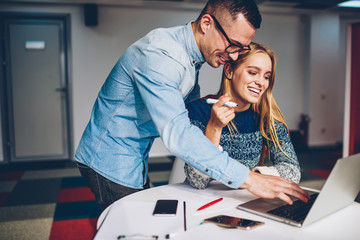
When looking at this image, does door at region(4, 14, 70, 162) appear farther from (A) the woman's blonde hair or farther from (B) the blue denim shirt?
(A) the woman's blonde hair

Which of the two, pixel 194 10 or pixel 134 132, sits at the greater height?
pixel 194 10

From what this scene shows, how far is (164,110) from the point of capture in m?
1.04

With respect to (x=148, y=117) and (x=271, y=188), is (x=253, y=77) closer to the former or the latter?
(x=148, y=117)

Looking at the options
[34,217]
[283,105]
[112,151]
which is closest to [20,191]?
[34,217]

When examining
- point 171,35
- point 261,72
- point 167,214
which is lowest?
point 167,214

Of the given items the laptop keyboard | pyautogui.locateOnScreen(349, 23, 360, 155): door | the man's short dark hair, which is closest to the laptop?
the laptop keyboard

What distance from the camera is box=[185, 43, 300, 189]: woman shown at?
5.14ft

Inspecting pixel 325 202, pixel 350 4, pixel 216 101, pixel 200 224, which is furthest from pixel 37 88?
pixel 350 4

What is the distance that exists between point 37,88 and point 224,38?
4457 mm

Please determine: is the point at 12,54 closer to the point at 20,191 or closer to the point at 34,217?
the point at 20,191

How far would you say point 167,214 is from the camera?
38.8 inches

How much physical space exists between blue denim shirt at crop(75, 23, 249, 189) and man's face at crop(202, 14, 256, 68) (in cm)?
5

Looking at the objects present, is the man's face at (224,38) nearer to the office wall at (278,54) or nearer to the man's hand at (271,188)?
the man's hand at (271,188)

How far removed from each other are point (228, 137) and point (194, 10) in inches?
163
